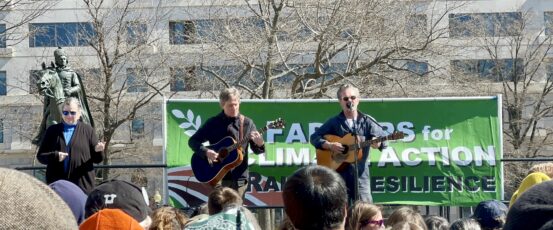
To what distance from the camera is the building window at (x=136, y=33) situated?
94.4 ft

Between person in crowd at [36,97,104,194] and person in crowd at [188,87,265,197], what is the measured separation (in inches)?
43.7

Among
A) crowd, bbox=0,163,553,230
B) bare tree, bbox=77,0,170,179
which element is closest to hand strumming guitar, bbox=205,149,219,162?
crowd, bbox=0,163,553,230

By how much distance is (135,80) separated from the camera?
30.1 m

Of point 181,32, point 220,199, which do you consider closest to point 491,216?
point 220,199

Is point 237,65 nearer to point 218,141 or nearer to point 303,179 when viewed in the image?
point 218,141

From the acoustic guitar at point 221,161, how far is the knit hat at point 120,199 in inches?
200

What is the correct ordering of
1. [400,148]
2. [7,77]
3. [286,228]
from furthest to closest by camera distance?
1. [7,77]
2. [400,148]
3. [286,228]

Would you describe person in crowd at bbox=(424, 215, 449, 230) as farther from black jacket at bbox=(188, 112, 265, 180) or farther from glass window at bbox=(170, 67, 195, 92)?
glass window at bbox=(170, 67, 195, 92)

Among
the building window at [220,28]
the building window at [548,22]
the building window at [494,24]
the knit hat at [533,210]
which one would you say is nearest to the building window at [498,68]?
the building window at [494,24]

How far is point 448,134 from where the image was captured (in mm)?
11070

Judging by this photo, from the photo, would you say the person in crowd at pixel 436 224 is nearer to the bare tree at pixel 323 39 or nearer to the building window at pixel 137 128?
the bare tree at pixel 323 39

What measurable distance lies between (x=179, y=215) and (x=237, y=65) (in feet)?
73.3

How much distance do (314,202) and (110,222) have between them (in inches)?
29.5

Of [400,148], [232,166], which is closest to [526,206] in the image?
[232,166]
